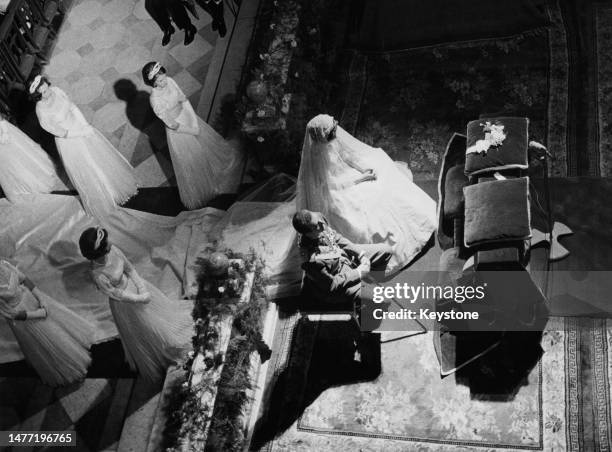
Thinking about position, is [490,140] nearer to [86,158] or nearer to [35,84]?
[86,158]

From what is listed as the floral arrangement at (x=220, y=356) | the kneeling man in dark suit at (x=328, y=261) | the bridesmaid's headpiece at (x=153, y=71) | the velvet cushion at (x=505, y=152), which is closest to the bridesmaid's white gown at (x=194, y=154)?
the bridesmaid's headpiece at (x=153, y=71)

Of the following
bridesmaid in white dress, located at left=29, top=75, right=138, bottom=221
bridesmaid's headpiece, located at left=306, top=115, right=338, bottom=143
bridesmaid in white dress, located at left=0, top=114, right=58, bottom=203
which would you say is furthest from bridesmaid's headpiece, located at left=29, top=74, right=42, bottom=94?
bridesmaid's headpiece, located at left=306, top=115, right=338, bottom=143

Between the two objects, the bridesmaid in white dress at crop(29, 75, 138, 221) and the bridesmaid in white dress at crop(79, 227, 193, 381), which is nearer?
the bridesmaid in white dress at crop(79, 227, 193, 381)

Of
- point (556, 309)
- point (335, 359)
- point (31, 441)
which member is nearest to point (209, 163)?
point (335, 359)

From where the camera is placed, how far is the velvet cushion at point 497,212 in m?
5.16

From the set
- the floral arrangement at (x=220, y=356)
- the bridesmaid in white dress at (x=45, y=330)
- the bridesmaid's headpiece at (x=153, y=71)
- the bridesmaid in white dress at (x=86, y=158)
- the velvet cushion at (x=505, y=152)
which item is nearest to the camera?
the floral arrangement at (x=220, y=356)

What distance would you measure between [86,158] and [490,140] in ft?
13.4

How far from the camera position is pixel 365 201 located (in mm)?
5848

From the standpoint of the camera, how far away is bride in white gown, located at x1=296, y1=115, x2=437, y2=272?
583cm

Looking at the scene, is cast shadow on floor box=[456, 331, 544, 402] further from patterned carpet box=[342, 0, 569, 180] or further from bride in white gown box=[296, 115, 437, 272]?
patterned carpet box=[342, 0, 569, 180]

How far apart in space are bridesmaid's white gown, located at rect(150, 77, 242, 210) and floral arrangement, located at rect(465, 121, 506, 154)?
2574 millimetres

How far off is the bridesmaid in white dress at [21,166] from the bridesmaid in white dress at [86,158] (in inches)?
19.4

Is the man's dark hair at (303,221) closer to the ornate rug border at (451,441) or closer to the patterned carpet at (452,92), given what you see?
the ornate rug border at (451,441)

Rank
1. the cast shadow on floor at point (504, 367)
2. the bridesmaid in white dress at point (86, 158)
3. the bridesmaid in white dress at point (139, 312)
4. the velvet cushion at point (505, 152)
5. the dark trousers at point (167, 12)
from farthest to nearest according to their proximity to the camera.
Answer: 1. the dark trousers at point (167, 12)
2. the bridesmaid in white dress at point (86, 158)
3. the velvet cushion at point (505, 152)
4. the cast shadow on floor at point (504, 367)
5. the bridesmaid in white dress at point (139, 312)
